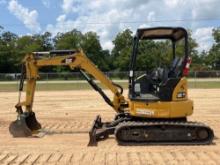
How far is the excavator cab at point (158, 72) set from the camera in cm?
1282

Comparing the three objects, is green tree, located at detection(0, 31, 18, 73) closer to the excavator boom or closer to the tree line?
the tree line

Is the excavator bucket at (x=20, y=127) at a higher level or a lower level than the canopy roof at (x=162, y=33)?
lower

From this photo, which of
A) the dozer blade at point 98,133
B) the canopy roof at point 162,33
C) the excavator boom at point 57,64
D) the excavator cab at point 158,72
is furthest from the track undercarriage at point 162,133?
the canopy roof at point 162,33

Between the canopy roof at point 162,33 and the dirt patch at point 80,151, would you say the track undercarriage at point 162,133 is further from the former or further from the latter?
Answer: the canopy roof at point 162,33

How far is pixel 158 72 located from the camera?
1328 centimetres

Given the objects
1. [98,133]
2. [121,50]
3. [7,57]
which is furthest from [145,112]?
[7,57]

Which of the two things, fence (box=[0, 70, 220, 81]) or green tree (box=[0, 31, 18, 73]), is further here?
green tree (box=[0, 31, 18, 73])

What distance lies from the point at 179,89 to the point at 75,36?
93834 millimetres

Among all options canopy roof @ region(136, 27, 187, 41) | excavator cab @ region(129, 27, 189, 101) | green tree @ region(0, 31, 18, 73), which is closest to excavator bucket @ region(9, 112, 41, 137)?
excavator cab @ region(129, 27, 189, 101)

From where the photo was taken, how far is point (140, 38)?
13078mm

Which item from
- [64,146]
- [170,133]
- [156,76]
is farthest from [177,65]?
[64,146]

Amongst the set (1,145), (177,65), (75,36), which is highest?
(75,36)

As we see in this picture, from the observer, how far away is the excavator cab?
12820 millimetres

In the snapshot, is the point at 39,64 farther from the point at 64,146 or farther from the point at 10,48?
the point at 10,48
